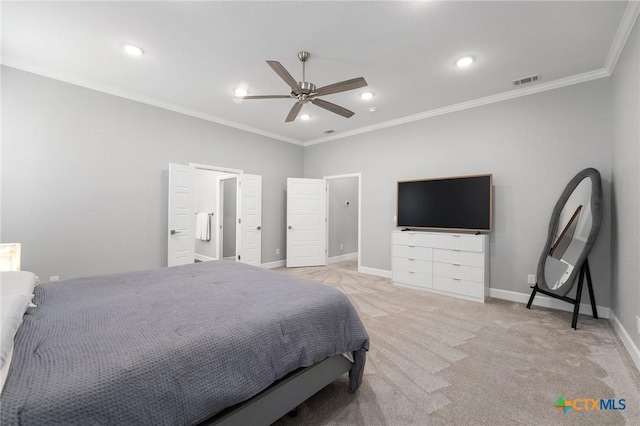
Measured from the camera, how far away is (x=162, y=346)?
43.3 inches

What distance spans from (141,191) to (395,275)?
4048 mm

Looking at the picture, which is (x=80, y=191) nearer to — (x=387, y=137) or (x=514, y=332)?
(x=387, y=137)

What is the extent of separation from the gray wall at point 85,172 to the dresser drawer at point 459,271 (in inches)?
161

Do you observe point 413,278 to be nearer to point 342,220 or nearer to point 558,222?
point 558,222

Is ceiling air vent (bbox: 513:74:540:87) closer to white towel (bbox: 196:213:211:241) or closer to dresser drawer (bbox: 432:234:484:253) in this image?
dresser drawer (bbox: 432:234:484:253)

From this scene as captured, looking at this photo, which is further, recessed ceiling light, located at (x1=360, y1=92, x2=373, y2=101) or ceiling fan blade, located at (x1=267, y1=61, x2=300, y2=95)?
recessed ceiling light, located at (x1=360, y1=92, x2=373, y2=101)

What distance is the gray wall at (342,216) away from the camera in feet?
22.4

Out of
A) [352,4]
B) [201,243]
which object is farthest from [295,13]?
[201,243]

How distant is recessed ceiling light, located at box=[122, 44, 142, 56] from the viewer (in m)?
2.78

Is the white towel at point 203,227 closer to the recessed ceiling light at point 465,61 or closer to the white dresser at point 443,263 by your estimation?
the white dresser at point 443,263

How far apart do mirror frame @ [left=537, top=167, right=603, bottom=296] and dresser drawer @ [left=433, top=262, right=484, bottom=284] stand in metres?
0.63

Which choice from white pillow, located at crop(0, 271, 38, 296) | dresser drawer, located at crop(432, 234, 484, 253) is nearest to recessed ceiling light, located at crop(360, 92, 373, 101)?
dresser drawer, located at crop(432, 234, 484, 253)

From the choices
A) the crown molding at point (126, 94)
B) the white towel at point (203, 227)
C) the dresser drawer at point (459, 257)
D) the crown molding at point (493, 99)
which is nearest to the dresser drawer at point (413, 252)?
the dresser drawer at point (459, 257)

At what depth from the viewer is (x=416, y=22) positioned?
2.41 metres
